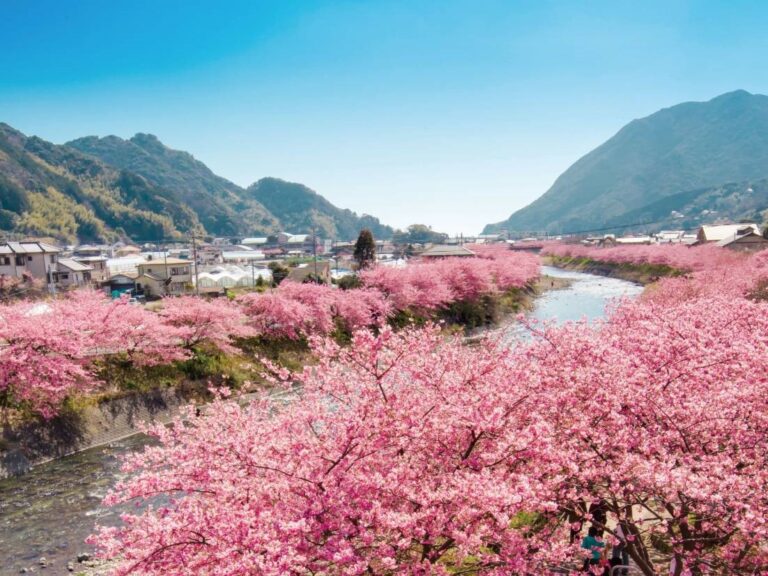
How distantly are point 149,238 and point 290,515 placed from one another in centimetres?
19193

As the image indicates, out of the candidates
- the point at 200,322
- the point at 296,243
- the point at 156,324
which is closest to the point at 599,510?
the point at 156,324

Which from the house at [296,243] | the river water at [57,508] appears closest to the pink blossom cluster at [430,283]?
the river water at [57,508]

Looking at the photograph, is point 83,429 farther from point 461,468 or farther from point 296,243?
point 296,243

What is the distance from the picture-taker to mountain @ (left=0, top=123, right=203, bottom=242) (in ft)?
458

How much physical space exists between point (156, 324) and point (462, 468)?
23.6m

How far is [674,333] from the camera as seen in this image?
11352 mm

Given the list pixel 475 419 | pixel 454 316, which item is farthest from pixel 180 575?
Result: pixel 454 316

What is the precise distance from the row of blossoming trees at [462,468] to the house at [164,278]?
1928 inches

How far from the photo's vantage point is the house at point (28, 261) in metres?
51.9

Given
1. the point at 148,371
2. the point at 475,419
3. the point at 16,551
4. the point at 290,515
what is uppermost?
the point at 475,419

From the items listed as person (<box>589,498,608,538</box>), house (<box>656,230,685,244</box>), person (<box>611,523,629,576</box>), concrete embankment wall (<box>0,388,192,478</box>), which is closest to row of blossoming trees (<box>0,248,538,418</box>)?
concrete embankment wall (<box>0,388,192,478</box>)

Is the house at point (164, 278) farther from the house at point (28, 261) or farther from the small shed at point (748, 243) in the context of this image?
the small shed at point (748, 243)

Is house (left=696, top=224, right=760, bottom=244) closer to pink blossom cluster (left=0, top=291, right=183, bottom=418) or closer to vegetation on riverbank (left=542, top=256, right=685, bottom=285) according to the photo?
vegetation on riverbank (left=542, top=256, right=685, bottom=285)

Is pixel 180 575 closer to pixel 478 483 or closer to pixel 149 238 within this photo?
pixel 478 483
